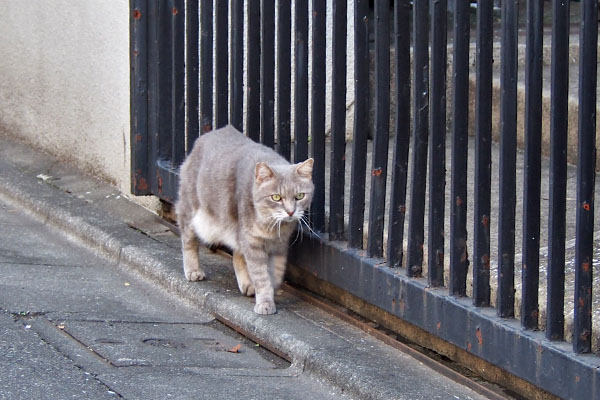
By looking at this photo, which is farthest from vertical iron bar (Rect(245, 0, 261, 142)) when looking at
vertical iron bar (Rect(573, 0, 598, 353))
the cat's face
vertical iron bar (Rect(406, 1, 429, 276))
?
vertical iron bar (Rect(573, 0, 598, 353))

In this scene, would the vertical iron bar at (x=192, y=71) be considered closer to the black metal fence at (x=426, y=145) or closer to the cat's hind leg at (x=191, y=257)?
the black metal fence at (x=426, y=145)

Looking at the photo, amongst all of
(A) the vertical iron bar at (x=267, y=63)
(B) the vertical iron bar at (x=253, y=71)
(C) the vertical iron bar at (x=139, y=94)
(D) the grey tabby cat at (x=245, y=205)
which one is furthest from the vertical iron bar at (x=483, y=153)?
(C) the vertical iron bar at (x=139, y=94)

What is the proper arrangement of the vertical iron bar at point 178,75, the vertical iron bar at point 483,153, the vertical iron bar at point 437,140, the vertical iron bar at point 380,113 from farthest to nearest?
the vertical iron bar at point 178,75 < the vertical iron bar at point 380,113 < the vertical iron bar at point 437,140 < the vertical iron bar at point 483,153

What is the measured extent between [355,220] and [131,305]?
127cm

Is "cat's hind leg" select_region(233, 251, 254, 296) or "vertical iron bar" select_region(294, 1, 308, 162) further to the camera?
"cat's hind leg" select_region(233, 251, 254, 296)

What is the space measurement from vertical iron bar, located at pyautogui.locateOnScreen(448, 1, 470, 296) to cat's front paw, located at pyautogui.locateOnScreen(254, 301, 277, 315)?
1.03 metres

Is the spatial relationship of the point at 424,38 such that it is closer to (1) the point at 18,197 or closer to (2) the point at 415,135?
(2) the point at 415,135

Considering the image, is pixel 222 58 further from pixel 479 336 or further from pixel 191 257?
pixel 479 336

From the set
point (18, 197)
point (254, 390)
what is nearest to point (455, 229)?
point (254, 390)

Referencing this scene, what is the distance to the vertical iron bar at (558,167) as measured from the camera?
3.25 meters

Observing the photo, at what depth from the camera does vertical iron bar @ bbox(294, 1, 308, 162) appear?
4.61 metres

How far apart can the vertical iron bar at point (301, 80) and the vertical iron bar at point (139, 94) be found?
5.10 feet

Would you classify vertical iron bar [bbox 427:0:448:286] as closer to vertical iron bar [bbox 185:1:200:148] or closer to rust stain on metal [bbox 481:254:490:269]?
rust stain on metal [bbox 481:254:490:269]

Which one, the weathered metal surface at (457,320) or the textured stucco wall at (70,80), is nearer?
the weathered metal surface at (457,320)
